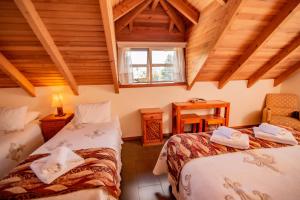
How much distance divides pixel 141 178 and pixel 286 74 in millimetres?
3796

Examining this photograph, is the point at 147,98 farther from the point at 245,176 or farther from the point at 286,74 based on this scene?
the point at 286,74

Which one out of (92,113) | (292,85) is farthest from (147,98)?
(292,85)

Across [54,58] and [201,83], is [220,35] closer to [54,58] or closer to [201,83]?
[201,83]

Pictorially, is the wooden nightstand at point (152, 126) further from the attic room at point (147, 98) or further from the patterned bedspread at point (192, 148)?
the patterned bedspread at point (192, 148)

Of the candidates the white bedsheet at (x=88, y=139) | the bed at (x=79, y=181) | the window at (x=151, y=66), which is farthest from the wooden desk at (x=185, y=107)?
the bed at (x=79, y=181)

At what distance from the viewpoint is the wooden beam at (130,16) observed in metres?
2.64

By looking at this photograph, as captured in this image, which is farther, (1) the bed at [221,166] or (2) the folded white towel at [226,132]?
(2) the folded white towel at [226,132]

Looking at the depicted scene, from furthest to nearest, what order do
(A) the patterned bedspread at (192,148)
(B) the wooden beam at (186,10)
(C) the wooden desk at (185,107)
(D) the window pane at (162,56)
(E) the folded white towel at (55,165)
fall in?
(D) the window pane at (162,56) → (C) the wooden desk at (185,107) → (B) the wooden beam at (186,10) → (A) the patterned bedspread at (192,148) → (E) the folded white towel at (55,165)

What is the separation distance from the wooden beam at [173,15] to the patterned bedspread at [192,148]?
89.0 inches

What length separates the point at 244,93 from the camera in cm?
362

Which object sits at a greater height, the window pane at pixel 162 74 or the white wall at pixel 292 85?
the window pane at pixel 162 74

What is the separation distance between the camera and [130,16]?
8.95 ft

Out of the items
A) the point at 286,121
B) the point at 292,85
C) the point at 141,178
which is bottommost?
the point at 141,178

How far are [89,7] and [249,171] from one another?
2.22 m
